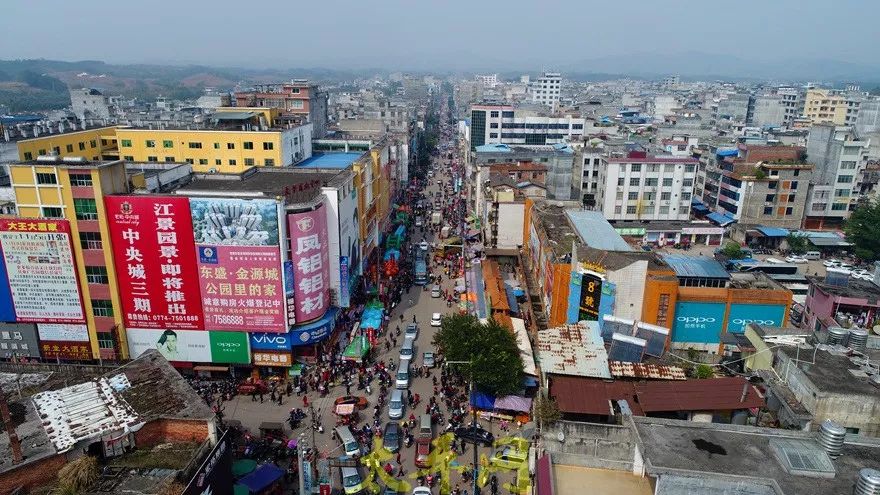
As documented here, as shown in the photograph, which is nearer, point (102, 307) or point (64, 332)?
point (102, 307)

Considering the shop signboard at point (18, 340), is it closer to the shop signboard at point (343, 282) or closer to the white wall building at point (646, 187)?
the shop signboard at point (343, 282)

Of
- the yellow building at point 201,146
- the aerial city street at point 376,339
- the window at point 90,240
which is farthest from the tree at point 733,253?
the window at point 90,240

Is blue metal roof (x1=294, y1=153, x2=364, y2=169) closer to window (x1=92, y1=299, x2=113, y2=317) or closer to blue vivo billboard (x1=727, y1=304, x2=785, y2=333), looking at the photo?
window (x1=92, y1=299, x2=113, y2=317)

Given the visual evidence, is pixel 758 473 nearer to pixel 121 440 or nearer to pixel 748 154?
pixel 121 440

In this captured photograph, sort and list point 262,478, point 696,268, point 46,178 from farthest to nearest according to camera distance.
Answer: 1. point 696,268
2. point 46,178
3. point 262,478

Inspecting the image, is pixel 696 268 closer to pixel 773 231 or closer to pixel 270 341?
pixel 270 341

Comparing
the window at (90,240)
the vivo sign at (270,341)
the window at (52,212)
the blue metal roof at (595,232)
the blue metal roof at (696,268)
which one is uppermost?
the window at (52,212)

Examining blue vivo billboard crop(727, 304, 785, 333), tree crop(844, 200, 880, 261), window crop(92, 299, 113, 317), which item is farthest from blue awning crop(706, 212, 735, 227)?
window crop(92, 299, 113, 317)

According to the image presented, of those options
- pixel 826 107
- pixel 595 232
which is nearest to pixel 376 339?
pixel 595 232
